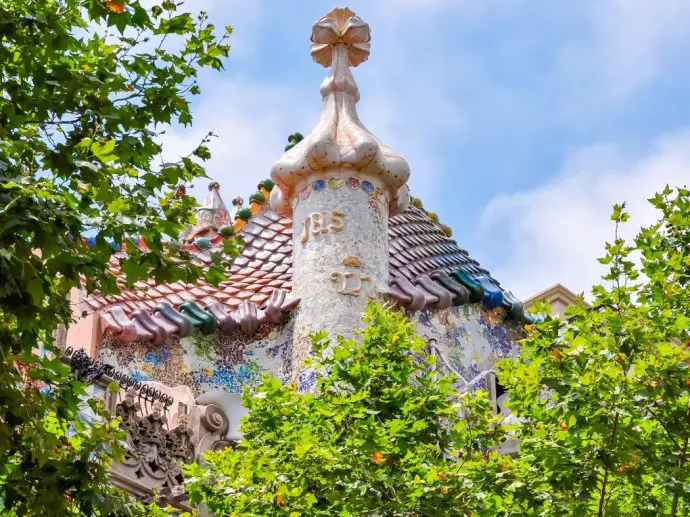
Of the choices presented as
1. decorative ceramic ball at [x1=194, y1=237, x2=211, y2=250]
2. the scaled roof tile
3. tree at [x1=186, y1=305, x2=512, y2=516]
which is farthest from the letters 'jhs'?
tree at [x1=186, y1=305, x2=512, y2=516]

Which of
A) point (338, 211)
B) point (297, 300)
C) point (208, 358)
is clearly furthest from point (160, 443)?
point (338, 211)

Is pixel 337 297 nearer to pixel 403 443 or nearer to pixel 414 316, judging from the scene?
pixel 414 316

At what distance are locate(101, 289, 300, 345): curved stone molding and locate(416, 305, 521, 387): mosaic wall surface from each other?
5.42 feet

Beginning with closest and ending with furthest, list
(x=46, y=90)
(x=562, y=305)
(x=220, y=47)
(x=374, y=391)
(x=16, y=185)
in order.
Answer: (x=16, y=185) → (x=46, y=90) → (x=220, y=47) → (x=374, y=391) → (x=562, y=305)

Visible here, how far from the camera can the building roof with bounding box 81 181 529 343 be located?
16.2 meters

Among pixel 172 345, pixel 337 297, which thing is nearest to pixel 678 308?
pixel 337 297

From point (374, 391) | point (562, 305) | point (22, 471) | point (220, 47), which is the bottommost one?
point (22, 471)

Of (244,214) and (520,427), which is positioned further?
(244,214)

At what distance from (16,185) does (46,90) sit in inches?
56.5

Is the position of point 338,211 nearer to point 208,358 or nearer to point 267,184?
point 208,358

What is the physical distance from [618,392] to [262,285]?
7.98 meters

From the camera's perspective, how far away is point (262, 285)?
56.2ft

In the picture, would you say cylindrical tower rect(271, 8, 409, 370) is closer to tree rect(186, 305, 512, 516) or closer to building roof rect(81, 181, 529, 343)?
building roof rect(81, 181, 529, 343)

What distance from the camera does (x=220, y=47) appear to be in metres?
9.45
